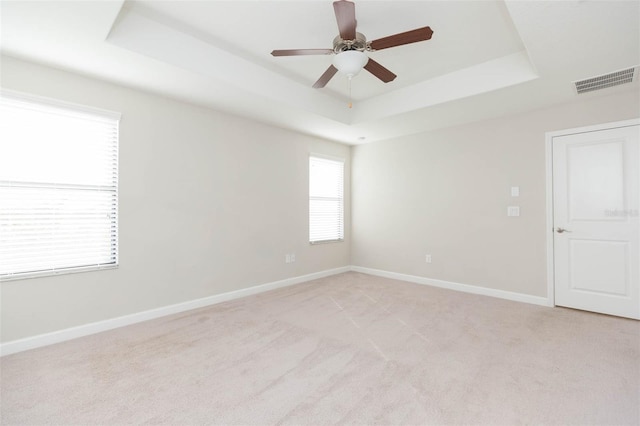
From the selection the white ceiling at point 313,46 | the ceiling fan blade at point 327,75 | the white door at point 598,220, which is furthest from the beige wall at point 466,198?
the ceiling fan blade at point 327,75

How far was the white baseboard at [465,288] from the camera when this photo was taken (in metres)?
3.96

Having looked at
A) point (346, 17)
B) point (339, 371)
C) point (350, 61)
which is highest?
point (346, 17)

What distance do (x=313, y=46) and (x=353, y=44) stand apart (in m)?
0.76

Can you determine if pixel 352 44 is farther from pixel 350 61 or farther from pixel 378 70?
pixel 378 70

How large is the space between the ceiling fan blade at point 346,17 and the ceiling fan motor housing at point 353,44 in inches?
2.0

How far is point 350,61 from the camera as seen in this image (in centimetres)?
245

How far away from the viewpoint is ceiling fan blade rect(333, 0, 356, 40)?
1.93m

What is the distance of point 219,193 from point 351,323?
229cm

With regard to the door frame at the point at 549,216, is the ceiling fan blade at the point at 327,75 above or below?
above

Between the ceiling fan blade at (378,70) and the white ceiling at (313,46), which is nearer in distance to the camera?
the white ceiling at (313,46)

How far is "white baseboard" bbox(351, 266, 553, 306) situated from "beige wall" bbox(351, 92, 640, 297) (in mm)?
63

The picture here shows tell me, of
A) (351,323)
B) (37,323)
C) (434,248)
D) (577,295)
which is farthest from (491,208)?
(37,323)

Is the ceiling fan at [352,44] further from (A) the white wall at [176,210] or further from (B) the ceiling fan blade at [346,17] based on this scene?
(A) the white wall at [176,210]

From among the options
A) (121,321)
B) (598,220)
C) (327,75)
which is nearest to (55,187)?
(121,321)
